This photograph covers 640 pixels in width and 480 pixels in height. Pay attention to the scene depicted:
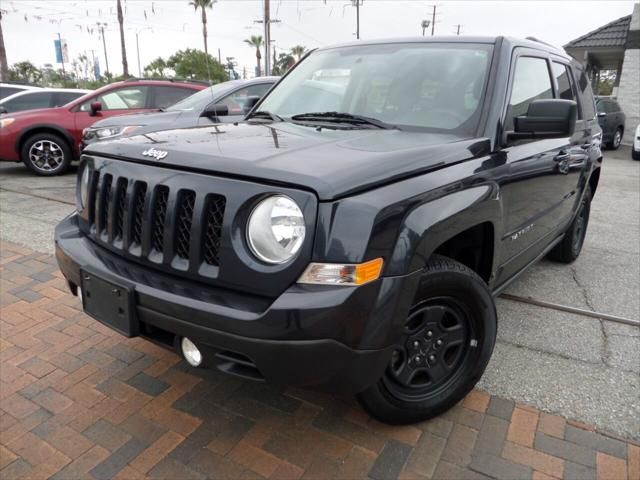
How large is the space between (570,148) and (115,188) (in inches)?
117

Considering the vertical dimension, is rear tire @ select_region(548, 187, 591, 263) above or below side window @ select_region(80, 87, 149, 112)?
below

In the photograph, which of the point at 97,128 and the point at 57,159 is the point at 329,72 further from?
the point at 57,159

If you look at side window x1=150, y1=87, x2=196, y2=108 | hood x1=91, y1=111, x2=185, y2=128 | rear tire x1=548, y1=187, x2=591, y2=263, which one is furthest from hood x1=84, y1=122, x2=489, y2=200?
side window x1=150, y1=87, x2=196, y2=108

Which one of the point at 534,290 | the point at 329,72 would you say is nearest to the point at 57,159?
the point at 329,72

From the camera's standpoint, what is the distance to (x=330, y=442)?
2.23 metres

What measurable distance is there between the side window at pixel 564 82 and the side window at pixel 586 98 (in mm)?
213

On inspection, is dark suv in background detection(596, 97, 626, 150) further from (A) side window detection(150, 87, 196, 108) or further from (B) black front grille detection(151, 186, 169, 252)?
(B) black front grille detection(151, 186, 169, 252)

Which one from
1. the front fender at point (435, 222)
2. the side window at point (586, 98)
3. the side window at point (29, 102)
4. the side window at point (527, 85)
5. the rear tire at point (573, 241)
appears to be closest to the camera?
the front fender at point (435, 222)

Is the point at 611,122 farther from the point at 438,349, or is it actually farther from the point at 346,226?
the point at 346,226

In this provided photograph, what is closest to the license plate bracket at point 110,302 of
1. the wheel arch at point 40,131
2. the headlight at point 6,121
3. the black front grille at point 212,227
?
the black front grille at point 212,227

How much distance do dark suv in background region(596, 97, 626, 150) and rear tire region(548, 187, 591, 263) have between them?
12.0 metres

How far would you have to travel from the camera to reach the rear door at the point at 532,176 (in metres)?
2.68

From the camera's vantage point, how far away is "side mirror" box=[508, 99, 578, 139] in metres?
2.47

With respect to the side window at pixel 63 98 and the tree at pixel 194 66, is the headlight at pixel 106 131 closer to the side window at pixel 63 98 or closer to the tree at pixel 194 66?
the side window at pixel 63 98
